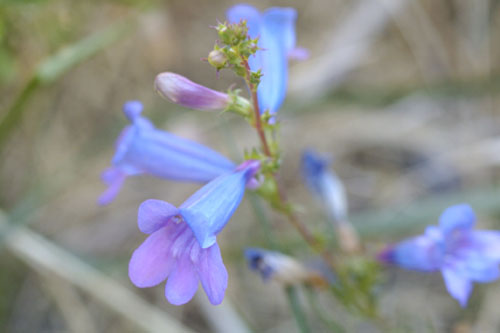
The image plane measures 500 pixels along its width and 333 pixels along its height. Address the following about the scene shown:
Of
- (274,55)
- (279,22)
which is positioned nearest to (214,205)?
(274,55)

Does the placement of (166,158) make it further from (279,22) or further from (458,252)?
(458,252)

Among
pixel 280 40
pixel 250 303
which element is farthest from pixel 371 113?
pixel 280 40

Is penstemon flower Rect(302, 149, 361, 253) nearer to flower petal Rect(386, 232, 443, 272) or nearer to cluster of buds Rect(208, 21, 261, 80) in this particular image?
flower petal Rect(386, 232, 443, 272)

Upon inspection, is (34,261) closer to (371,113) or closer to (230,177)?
(230,177)

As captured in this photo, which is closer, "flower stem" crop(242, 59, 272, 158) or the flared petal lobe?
"flower stem" crop(242, 59, 272, 158)

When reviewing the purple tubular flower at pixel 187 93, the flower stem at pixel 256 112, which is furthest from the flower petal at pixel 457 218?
the purple tubular flower at pixel 187 93

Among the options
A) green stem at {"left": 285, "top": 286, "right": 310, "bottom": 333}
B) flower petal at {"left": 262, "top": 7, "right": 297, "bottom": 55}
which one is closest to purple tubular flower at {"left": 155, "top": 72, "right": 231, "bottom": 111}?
flower petal at {"left": 262, "top": 7, "right": 297, "bottom": 55}
